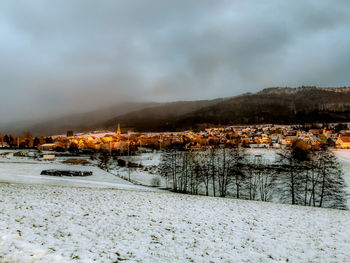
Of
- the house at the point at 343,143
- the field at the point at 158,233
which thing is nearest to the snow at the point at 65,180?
the field at the point at 158,233

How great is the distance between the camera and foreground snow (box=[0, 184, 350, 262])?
26.5ft

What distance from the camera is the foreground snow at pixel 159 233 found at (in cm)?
807

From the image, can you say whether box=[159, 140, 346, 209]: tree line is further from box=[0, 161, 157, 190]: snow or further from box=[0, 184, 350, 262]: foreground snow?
box=[0, 184, 350, 262]: foreground snow

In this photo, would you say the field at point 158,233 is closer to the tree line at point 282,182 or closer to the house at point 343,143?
the tree line at point 282,182

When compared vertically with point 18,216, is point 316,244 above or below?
below

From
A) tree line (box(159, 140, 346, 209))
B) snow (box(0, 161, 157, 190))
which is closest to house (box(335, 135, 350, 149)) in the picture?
tree line (box(159, 140, 346, 209))

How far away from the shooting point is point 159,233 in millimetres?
10367

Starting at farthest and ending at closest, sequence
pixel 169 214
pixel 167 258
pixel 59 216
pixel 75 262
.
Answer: pixel 169 214
pixel 59 216
pixel 167 258
pixel 75 262

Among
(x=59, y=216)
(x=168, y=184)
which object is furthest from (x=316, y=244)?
(x=168, y=184)

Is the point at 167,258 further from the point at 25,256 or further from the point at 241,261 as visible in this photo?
the point at 25,256

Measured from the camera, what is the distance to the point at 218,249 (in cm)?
894

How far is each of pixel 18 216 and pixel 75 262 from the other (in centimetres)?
Result: 669

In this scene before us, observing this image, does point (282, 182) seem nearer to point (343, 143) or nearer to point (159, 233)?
point (159, 233)

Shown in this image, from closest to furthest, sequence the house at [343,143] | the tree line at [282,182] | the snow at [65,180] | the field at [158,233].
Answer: the field at [158,233] < the tree line at [282,182] < the snow at [65,180] < the house at [343,143]
